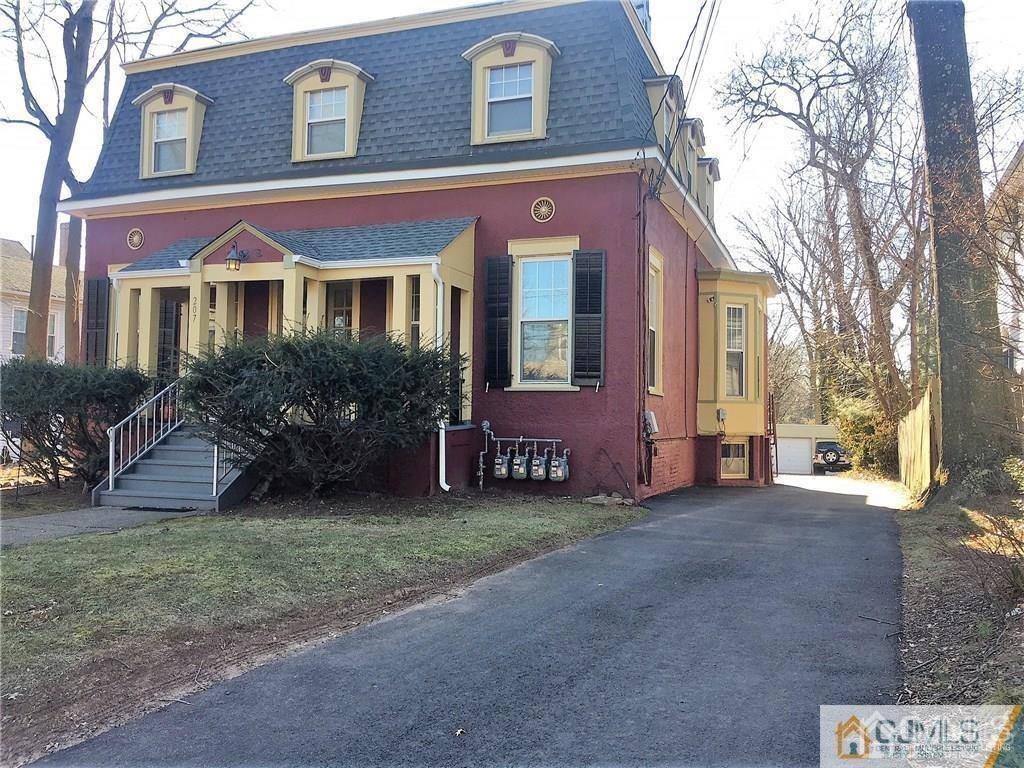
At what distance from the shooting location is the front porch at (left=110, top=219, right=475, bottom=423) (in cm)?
1175

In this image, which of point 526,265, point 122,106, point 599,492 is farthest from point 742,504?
point 122,106

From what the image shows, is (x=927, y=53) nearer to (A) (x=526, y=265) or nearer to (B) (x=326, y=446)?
(A) (x=526, y=265)

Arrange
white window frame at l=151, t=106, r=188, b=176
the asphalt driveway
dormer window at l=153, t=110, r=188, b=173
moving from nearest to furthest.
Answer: the asphalt driveway → white window frame at l=151, t=106, r=188, b=176 → dormer window at l=153, t=110, r=188, b=173

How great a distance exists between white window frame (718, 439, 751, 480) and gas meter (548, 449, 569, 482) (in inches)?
241

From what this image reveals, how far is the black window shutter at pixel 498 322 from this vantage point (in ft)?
41.8

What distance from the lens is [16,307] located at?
91.8 feet

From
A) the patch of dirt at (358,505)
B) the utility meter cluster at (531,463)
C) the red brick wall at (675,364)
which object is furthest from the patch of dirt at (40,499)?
the red brick wall at (675,364)

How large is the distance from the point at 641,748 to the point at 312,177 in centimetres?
1195

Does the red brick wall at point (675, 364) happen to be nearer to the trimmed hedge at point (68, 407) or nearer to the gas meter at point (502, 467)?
the gas meter at point (502, 467)

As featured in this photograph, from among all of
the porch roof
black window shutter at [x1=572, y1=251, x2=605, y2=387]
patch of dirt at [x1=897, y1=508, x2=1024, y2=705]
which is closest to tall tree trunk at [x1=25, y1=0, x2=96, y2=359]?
the porch roof

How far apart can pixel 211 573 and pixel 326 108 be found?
10.2 metres

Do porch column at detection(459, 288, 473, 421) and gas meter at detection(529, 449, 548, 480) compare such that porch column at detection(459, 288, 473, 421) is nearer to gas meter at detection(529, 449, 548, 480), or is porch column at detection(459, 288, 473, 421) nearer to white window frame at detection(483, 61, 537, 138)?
gas meter at detection(529, 449, 548, 480)

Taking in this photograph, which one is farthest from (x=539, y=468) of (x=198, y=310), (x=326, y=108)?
(x=326, y=108)

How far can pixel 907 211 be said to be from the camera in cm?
1590
